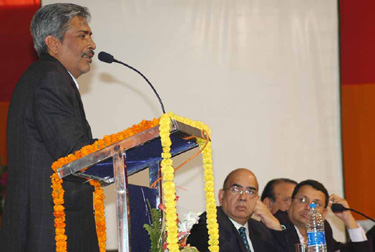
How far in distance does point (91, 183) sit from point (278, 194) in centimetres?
290

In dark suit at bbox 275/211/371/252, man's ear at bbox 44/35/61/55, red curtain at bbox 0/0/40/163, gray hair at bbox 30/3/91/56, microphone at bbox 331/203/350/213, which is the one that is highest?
red curtain at bbox 0/0/40/163

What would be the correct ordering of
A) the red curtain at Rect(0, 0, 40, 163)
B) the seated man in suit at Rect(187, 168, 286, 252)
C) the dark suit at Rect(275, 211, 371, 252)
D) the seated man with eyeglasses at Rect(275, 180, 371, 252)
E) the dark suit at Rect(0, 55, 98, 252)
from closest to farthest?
the dark suit at Rect(0, 55, 98, 252), the seated man in suit at Rect(187, 168, 286, 252), the dark suit at Rect(275, 211, 371, 252), the seated man with eyeglasses at Rect(275, 180, 371, 252), the red curtain at Rect(0, 0, 40, 163)

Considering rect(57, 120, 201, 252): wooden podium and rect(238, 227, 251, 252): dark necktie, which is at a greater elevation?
rect(57, 120, 201, 252): wooden podium

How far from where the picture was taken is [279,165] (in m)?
5.69

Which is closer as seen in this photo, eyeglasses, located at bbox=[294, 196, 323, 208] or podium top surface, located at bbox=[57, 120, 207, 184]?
podium top surface, located at bbox=[57, 120, 207, 184]

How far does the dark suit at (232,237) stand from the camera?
3.78 metres

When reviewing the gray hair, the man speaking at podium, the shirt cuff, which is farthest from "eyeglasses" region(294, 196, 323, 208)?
the gray hair

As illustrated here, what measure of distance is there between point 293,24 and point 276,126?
931 mm

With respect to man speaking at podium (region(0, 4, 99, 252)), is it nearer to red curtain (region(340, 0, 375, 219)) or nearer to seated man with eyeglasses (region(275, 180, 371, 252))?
seated man with eyeglasses (region(275, 180, 371, 252))

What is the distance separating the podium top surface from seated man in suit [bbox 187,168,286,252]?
1.71 m

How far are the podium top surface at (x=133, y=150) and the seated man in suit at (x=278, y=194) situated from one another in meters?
2.84

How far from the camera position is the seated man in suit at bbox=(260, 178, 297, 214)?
17.3 ft

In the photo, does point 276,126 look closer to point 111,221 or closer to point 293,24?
point 293,24

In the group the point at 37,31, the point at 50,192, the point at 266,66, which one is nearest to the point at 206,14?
the point at 266,66
